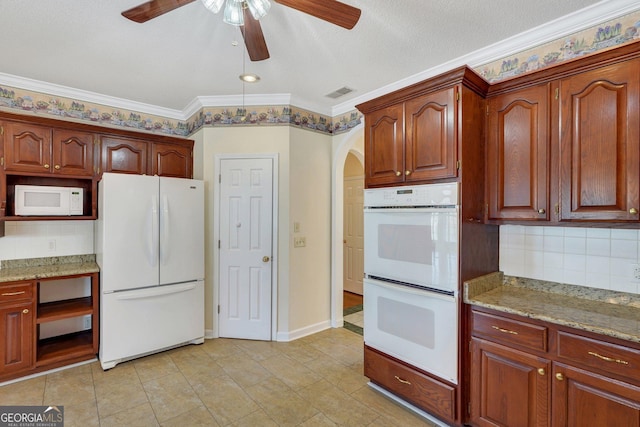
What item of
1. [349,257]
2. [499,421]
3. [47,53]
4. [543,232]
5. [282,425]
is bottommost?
[282,425]

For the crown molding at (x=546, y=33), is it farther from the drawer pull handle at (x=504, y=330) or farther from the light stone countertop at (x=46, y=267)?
the light stone countertop at (x=46, y=267)

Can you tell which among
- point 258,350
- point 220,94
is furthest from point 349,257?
point 220,94

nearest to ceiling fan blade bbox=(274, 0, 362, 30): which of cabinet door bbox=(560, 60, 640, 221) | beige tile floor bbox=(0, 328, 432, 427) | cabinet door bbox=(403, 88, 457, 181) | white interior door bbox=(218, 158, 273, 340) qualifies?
cabinet door bbox=(403, 88, 457, 181)

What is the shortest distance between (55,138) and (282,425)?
125 inches

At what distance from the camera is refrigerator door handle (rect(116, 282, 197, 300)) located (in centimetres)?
283

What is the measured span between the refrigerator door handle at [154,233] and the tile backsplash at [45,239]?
3.04ft

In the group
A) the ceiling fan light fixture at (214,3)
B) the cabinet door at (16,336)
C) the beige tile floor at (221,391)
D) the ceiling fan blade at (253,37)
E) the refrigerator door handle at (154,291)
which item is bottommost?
the beige tile floor at (221,391)

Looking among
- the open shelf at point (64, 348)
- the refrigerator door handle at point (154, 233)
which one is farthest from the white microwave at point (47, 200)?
the open shelf at point (64, 348)

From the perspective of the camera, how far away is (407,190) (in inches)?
86.7

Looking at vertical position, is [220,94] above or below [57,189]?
above

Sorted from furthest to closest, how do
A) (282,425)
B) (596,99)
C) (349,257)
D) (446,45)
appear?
→ (349,257) → (446,45) → (282,425) → (596,99)

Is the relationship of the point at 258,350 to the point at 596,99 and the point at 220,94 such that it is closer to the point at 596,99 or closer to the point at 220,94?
the point at 220,94

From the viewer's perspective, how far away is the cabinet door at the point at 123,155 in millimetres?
3180

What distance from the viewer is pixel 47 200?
2.91 metres
